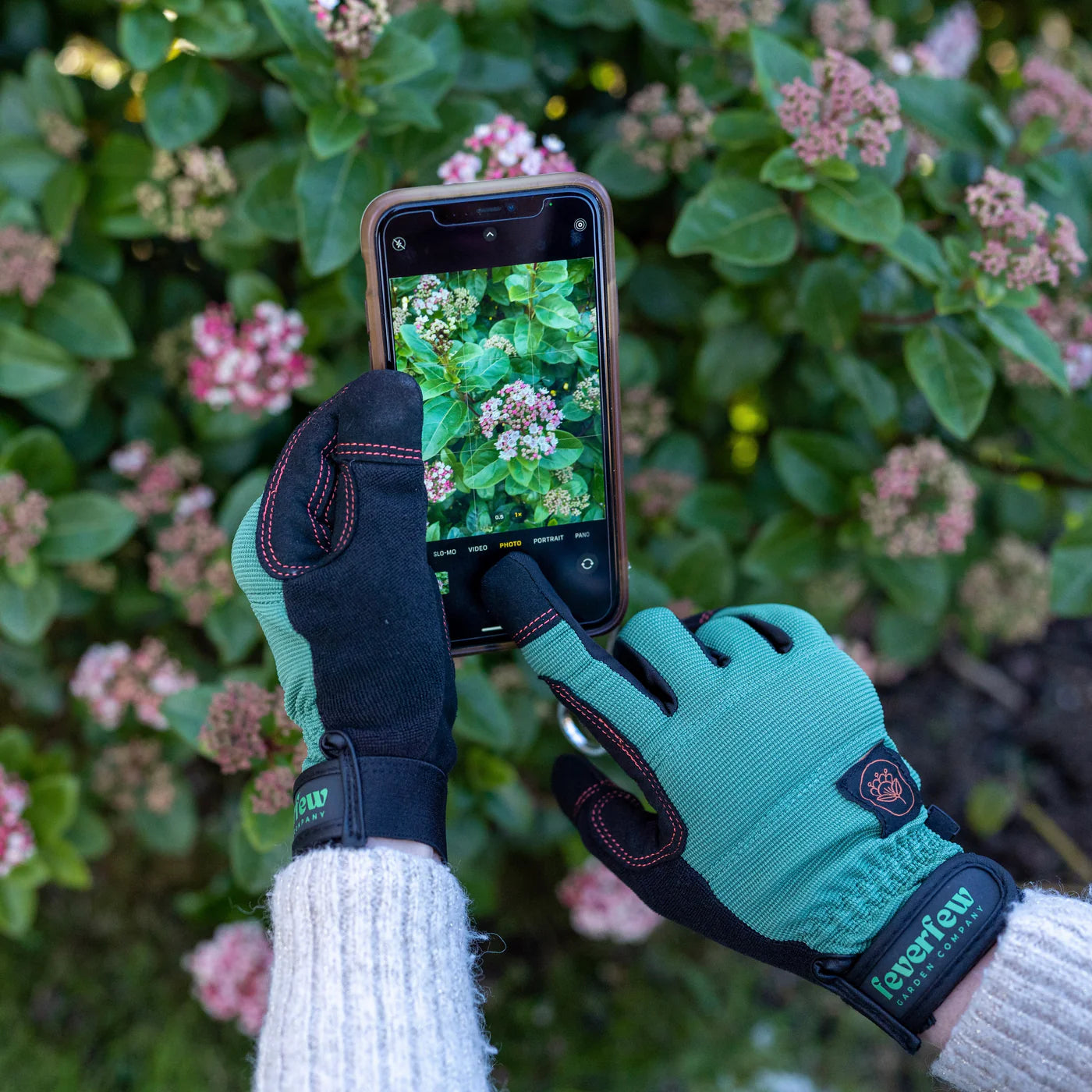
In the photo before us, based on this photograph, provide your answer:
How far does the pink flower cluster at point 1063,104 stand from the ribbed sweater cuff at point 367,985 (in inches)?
70.7

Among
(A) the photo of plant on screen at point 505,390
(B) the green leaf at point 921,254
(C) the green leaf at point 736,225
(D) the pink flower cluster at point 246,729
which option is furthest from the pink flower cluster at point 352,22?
(D) the pink flower cluster at point 246,729

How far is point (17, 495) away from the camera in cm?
167

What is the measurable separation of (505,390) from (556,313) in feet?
0.45

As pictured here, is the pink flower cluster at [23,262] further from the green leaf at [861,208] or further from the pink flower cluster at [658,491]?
the green leaf at [861,208]

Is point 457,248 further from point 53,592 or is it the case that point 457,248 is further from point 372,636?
point 53,592

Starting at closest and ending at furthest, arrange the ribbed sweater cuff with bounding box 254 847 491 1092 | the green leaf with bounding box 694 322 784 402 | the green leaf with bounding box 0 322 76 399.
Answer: the ribbed sweater cuff with bounding box 254 847 491 1092
the green leaf with bounding box 0 322 76 399
the green leaf with bounding box 694 322 784 402

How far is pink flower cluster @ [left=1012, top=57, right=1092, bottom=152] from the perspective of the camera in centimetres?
166

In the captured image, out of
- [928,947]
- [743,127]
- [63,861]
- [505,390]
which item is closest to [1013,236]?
[743,127]

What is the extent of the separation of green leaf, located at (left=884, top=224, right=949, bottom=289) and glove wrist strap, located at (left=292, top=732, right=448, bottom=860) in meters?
1.19

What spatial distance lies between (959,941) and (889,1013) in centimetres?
14

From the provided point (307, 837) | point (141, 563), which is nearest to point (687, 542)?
point (307, 837)

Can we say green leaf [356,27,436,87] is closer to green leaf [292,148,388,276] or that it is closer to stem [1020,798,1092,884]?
green leaf [292,148,388,276]

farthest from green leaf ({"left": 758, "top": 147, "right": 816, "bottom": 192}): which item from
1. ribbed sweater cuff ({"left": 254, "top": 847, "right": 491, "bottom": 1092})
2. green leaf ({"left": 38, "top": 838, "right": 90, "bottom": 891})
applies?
green leaf ({"left": 38, "top": 838, "right": 90, "bottom": 891})

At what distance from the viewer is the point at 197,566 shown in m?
1.70
